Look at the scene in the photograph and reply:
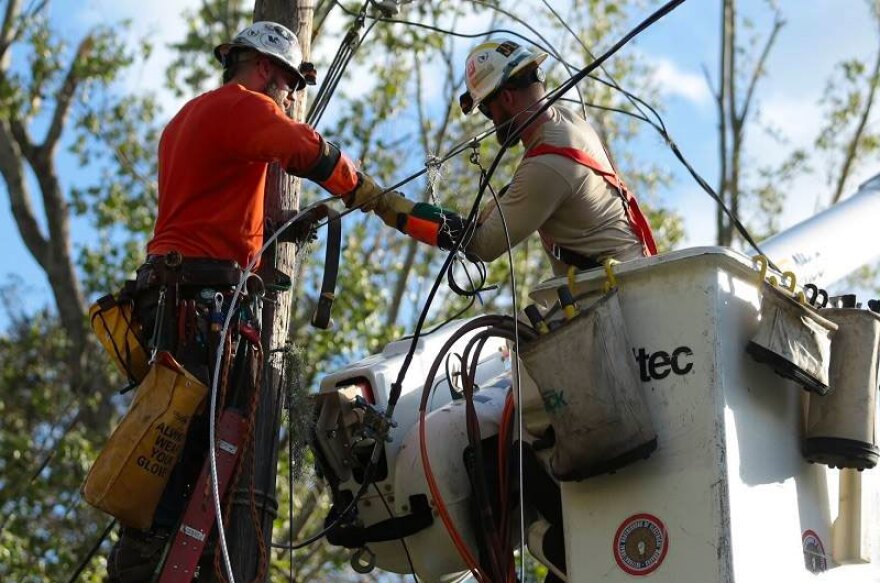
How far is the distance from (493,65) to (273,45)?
82cm

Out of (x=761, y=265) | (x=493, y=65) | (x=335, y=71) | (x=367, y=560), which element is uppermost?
(x=335, y=71)

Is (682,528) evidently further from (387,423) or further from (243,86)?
(243,86)

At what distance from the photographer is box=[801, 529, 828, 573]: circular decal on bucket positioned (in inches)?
180

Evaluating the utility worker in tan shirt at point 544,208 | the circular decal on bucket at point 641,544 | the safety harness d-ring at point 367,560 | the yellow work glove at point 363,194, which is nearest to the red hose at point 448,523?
the utility worker in tan shirt at point 544,208

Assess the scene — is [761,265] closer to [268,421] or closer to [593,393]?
[593,393]

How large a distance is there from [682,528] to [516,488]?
0.90 meters

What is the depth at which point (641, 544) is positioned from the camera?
432 cm

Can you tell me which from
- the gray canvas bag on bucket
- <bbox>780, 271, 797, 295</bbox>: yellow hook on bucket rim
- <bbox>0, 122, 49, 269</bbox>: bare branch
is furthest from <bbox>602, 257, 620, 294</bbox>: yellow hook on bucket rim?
<bbox>0, 122, 49, 269</bbox>: bare branch

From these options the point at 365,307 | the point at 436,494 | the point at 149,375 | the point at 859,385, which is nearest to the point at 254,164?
the point at 149,375

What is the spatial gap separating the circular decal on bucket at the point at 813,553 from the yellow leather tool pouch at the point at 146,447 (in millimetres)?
1962

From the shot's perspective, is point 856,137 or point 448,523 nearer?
point 448,523

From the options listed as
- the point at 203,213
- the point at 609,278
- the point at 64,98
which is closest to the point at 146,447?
the point at 203,213

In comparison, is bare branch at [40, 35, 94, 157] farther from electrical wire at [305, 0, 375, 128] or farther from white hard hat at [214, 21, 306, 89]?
white hard hat at [214, 21, 306, 89]

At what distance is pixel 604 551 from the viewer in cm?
442
